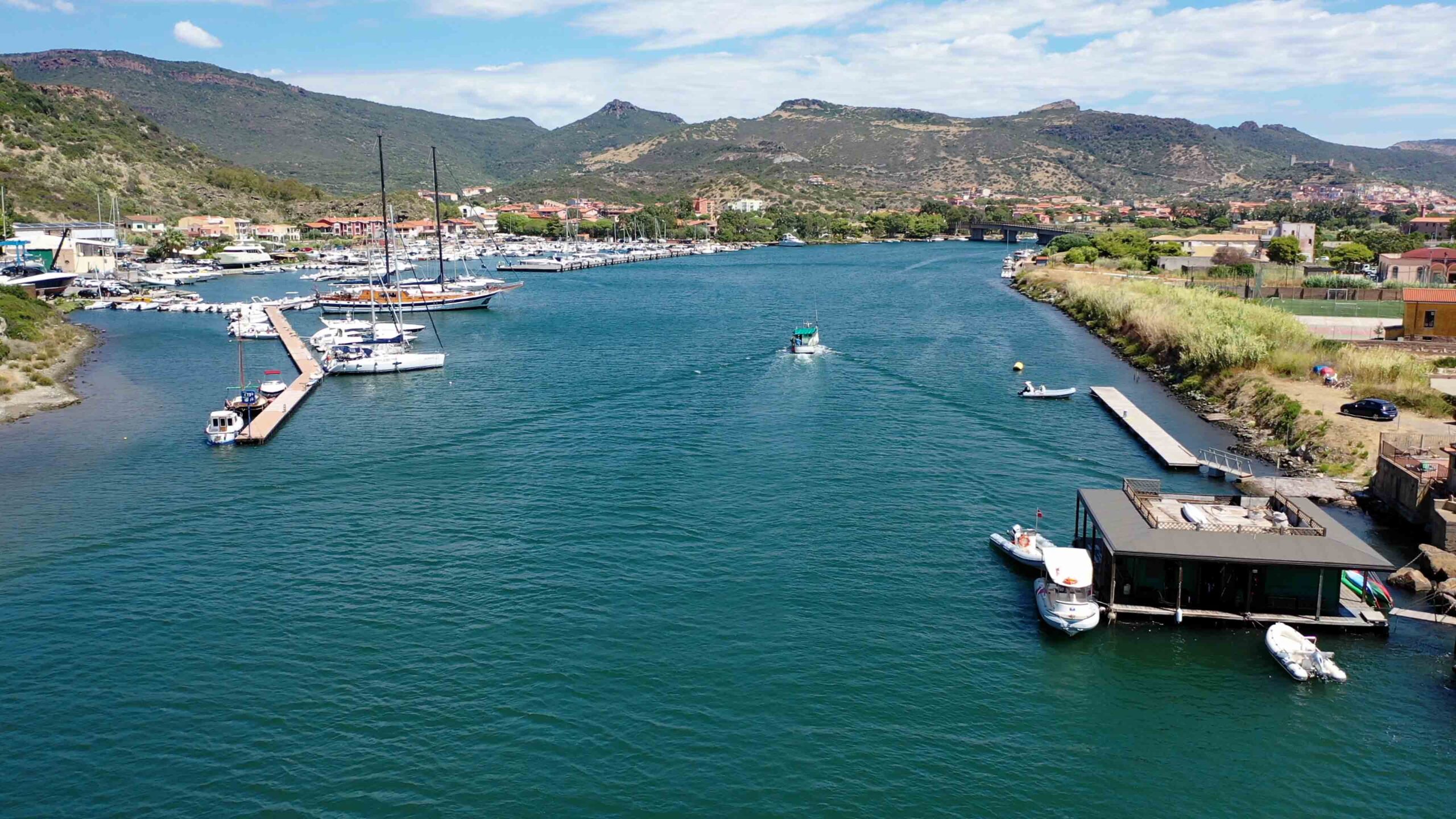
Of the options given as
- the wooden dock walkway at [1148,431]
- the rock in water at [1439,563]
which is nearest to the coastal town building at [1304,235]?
the wooden dock walkway at [1148,431]

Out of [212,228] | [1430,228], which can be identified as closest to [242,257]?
[212,228]

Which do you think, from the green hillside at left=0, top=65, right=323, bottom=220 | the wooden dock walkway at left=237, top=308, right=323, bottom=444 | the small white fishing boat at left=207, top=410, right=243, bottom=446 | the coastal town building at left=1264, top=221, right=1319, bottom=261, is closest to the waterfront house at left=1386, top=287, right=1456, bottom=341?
the coastal town building at left=1264, top=221, right=1319, bottom=261

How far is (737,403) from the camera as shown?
4706cm

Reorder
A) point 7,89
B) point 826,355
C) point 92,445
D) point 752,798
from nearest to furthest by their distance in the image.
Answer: point 752,798 → point 92,445 → point 826,355 → point 7,89

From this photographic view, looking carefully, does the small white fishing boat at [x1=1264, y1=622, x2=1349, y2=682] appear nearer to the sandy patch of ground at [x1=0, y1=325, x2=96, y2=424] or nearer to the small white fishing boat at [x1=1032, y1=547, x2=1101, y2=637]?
the small white fishing boat at [x1=1032, y1=547, x2=1101, y2=637]

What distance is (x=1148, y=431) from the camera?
131 feet

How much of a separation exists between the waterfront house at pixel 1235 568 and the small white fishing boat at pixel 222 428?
3153 centimetres

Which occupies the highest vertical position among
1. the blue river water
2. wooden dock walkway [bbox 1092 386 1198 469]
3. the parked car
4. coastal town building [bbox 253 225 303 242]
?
coastal town building [bbox 253 225 303 242]

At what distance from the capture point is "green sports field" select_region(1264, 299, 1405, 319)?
57.0 meters

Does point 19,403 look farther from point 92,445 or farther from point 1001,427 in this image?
point 1001,427

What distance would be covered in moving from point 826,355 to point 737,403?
15.4 metres

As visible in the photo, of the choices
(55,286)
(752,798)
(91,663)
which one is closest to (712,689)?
(752,798)

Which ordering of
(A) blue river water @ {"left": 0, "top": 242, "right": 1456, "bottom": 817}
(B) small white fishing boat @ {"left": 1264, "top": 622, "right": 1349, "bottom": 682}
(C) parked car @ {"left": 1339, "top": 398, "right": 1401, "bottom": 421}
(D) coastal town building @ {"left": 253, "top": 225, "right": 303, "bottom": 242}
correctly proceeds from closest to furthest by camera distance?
1. (A) blue river water @ {"left": 0, "top": 242, "right": 1456, "bottom": 817}
2. (B) small white fishing boat @ {"left": 1264, "top": 622, "right": 1349, "bottom": 682}
3. (C) parked car @ {"left": 1339, "top": 398, "right": 1401, "bottom": 421}
4. (D) coastal town building @ {"left": 253, "top": 225, "right": 303, "bottom": 242}

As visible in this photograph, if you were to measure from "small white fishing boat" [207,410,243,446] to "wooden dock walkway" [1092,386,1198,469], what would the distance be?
34500 mm
